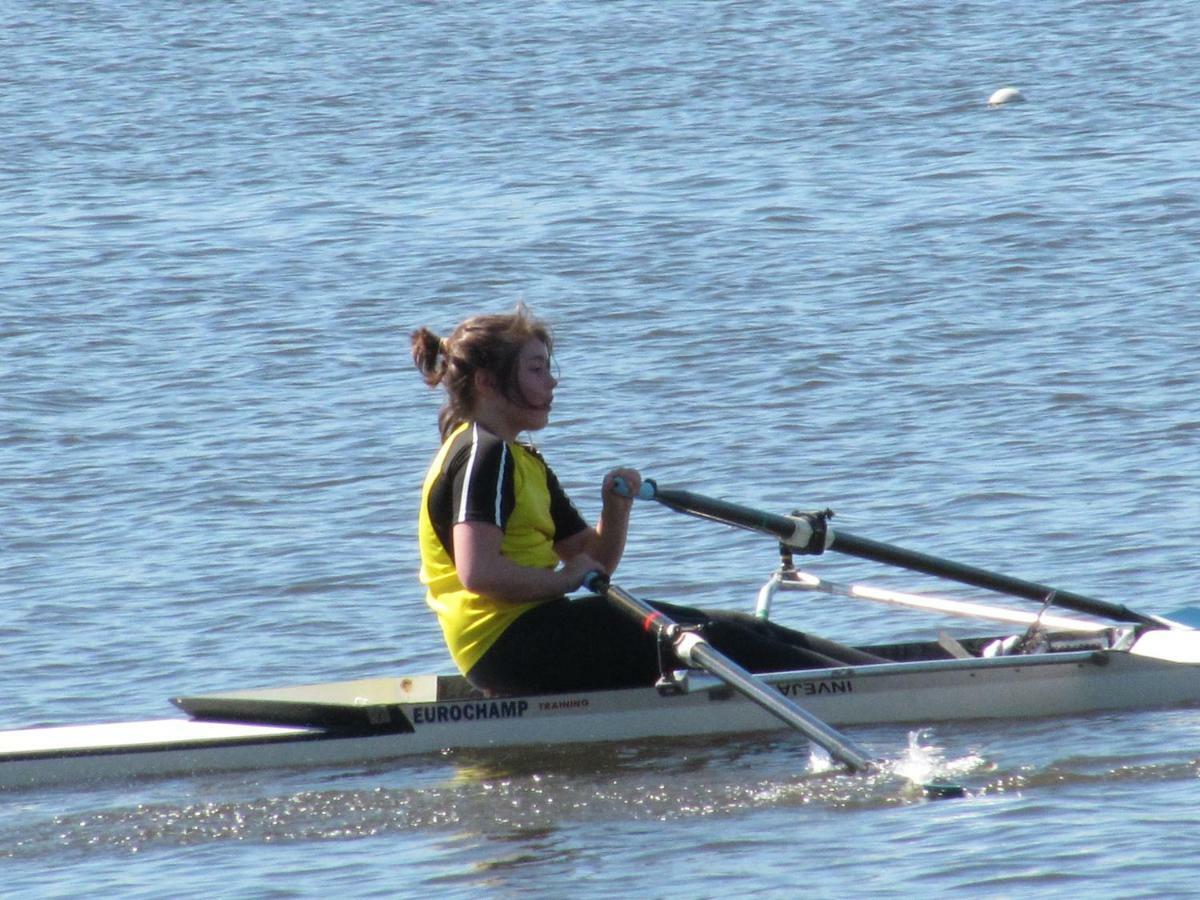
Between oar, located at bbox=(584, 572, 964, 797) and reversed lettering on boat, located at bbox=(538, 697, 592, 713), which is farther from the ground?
oar, located at bbox=(584, 572, 964, 797)

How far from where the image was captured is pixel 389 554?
9344 millimetres

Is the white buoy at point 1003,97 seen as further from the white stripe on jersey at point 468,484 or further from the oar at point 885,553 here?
the white stripe on jersey at point 468,484

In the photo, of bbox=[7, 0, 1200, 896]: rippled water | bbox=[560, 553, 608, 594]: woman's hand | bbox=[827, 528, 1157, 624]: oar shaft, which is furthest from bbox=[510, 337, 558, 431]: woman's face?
bbox=[827, 528, 1157, 624]: oar shaft

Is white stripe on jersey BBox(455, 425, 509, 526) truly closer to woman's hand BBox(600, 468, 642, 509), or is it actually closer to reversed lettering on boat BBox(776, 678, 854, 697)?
woman's hand BBox(600, 468, 642, 509)

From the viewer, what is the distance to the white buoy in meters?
21.3

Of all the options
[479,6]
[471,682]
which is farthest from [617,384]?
[479,6]

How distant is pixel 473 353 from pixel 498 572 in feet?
2.16

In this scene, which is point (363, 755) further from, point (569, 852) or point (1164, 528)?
point (1164, 528)

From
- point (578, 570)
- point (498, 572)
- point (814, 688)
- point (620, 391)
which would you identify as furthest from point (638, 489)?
point (620, 391)

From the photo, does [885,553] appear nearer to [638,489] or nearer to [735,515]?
[735,515]

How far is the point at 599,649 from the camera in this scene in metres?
6.53

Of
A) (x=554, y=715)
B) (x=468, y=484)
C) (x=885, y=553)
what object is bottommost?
(x=554, y=715)

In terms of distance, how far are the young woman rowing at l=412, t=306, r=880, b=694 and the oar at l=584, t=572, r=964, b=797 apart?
0.18 m

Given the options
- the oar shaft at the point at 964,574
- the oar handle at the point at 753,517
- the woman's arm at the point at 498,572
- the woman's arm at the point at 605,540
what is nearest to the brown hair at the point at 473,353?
the woman's arm at the point at 498,572
